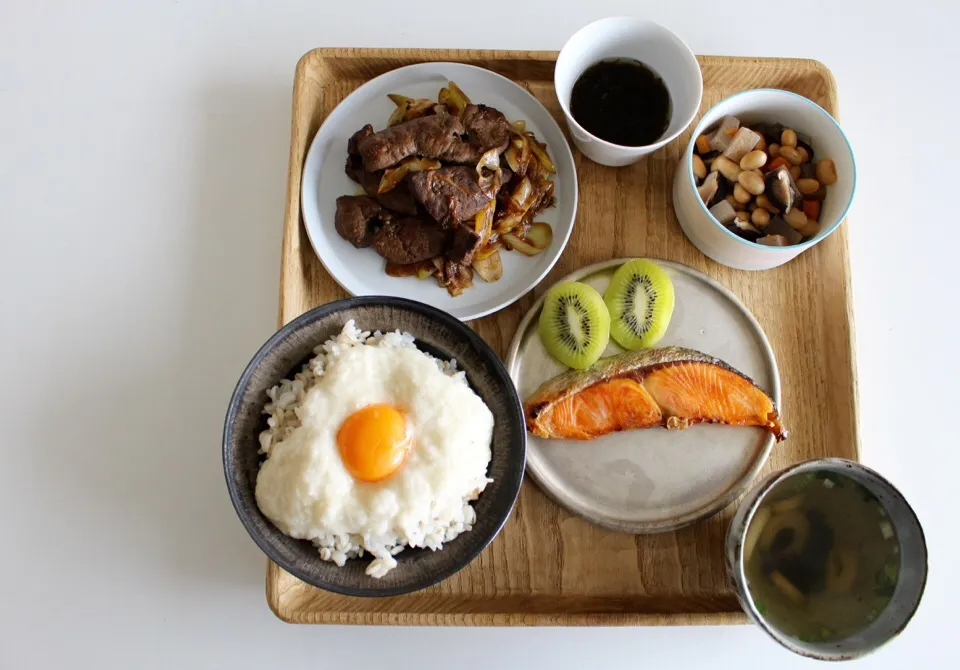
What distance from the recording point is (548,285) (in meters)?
2.48

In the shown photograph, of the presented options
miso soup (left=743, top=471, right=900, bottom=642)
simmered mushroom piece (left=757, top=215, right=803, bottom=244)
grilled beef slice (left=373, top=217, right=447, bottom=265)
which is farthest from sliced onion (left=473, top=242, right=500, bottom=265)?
miso soup (left=743, top=471, right=900, bottom=642)

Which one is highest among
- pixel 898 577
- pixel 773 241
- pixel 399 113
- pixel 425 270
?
pixel 399 113

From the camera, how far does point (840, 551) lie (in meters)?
2.18

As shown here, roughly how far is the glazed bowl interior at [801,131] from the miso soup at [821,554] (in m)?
0.82

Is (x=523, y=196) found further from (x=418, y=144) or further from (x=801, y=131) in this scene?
(x=801, y=131)

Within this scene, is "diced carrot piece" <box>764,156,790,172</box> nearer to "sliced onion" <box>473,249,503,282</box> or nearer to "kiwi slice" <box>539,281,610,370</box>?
"kiwi slice" <box>539,281,610,370</box>

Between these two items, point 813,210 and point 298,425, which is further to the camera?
point 813,210

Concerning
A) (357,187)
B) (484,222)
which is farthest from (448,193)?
(357,187)

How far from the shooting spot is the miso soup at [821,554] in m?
2.12

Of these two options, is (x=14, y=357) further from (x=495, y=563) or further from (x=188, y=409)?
(x=495, y=563)

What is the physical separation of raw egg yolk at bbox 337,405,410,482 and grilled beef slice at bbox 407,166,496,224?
0.72 meters

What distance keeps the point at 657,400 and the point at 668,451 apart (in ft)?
0.63

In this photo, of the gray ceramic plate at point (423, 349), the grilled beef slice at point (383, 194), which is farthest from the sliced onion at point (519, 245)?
the gray ceramic plate at point (423, 349)

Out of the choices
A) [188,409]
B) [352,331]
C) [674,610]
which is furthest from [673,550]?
[188,409]
